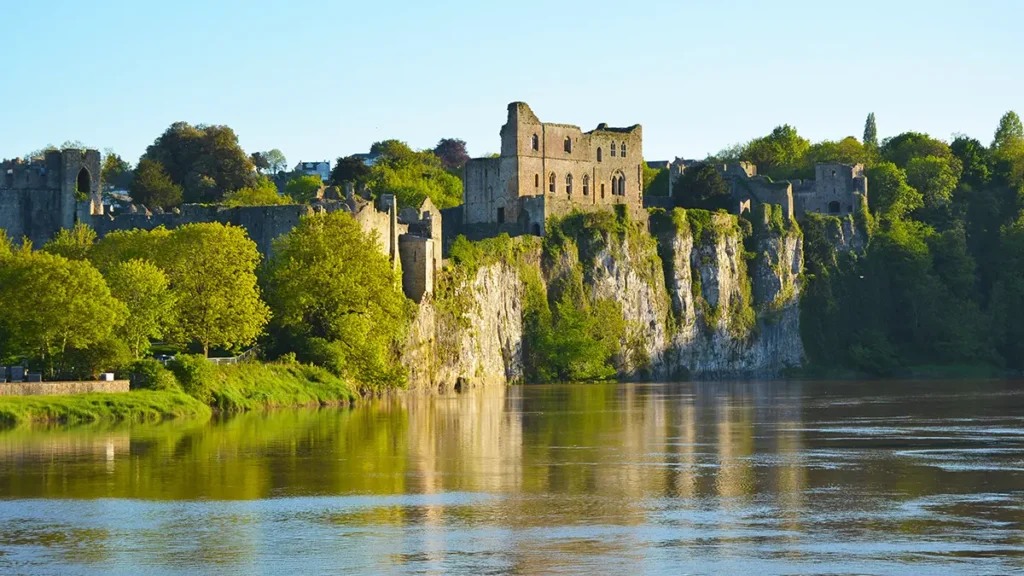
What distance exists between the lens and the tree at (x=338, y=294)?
81.4 m

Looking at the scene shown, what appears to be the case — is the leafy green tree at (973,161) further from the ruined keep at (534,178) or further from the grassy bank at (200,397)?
the grassy bank at (200,397)

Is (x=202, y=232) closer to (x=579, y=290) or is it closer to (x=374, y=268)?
(x=374, y=268)

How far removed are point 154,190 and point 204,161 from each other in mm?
6200

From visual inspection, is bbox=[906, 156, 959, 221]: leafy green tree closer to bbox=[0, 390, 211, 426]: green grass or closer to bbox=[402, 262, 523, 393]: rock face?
bbox=[402, 262, 523, 393]: rock face

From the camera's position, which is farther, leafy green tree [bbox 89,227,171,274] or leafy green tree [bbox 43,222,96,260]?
leafy green tree [bbox 43,222,96,260]

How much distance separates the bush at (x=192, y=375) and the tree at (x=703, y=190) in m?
70.1

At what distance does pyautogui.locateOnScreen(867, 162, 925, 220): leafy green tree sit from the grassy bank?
7464cm

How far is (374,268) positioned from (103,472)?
39.6 meters

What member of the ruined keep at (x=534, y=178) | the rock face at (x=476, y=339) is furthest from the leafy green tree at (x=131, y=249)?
the ruined keep at (x=534, y=178)

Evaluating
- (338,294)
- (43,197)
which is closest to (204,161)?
(43,197)

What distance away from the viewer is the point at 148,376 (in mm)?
67250

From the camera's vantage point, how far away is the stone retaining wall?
6200 cm

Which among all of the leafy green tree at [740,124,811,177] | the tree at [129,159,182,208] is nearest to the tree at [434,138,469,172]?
the leafy green tree at [740,124,811,177]

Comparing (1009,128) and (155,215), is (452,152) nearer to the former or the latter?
(1009,128)
